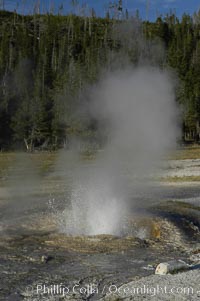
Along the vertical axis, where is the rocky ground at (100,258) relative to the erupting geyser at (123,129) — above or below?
below

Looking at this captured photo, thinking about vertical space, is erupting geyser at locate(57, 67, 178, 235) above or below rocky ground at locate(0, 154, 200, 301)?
above

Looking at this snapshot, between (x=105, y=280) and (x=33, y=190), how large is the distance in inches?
480

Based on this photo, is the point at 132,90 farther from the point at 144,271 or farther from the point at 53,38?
the point at 53,38

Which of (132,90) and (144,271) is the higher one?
(132,90)

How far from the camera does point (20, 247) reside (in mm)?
10125

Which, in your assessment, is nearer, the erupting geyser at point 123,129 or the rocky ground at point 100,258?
the rocky ground at point 100,258

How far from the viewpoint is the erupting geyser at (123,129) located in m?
11.5

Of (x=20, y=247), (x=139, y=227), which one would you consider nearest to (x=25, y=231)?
(x=20, y=247)

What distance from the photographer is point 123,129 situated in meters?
12.8

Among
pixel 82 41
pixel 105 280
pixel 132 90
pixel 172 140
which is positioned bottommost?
pixel 105 280

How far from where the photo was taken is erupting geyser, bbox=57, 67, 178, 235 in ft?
37.6

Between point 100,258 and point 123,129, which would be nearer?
point 100,258

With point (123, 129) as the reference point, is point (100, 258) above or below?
below

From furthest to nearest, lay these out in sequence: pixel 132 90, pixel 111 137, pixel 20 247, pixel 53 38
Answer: pixel 53 38 → pixel 111 137 → pixel 132 90 → pixel 20 247
